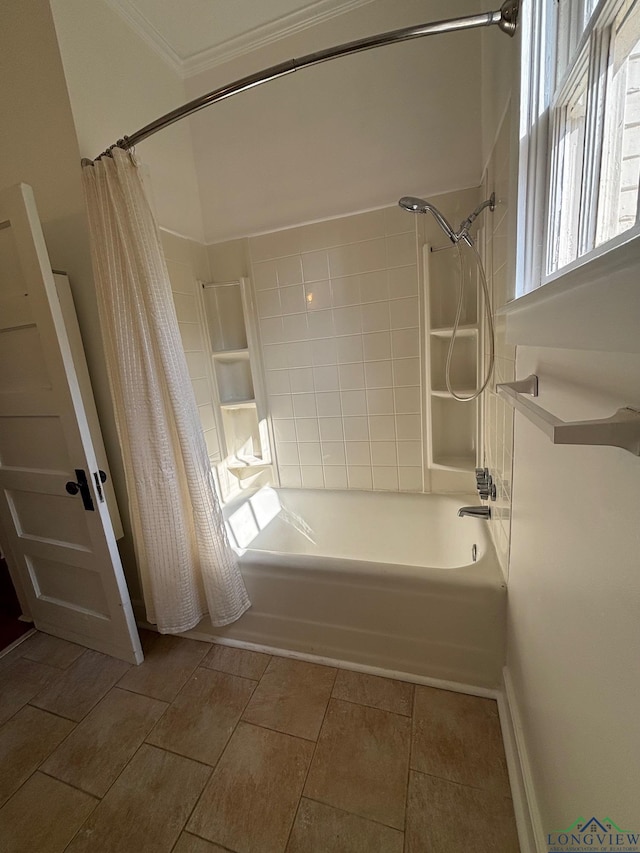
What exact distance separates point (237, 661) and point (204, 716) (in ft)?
0.77

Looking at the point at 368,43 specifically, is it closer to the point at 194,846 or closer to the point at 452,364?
the point at 452,364

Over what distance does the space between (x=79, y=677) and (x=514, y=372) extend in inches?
83.2

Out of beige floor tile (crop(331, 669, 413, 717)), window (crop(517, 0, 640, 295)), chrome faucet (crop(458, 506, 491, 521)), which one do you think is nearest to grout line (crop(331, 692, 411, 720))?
beige floor tile (crop(331, 669, 413, 717))

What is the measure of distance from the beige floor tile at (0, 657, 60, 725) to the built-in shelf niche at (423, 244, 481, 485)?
6.80 feet

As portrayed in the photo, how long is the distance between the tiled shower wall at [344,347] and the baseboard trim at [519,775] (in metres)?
1.01

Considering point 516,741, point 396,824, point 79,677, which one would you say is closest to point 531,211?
point 516,741

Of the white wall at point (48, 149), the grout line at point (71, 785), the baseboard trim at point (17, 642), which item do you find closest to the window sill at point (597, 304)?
the white wall at point (48, 149)

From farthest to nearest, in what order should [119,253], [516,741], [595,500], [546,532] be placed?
1. [119,253]
2. [516,741]
3. [546,532]
4. [595,500]

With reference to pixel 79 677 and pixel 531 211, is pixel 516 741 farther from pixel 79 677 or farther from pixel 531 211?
pixel 79 677

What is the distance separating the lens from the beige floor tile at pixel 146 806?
37.1 inches

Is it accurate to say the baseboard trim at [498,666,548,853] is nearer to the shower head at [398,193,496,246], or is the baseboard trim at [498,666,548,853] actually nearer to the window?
the window

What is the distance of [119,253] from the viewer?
125 centimetres

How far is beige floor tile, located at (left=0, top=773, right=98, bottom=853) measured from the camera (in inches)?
37.6

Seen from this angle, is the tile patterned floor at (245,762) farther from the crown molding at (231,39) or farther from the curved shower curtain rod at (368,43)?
the crown molding at (231,39)
